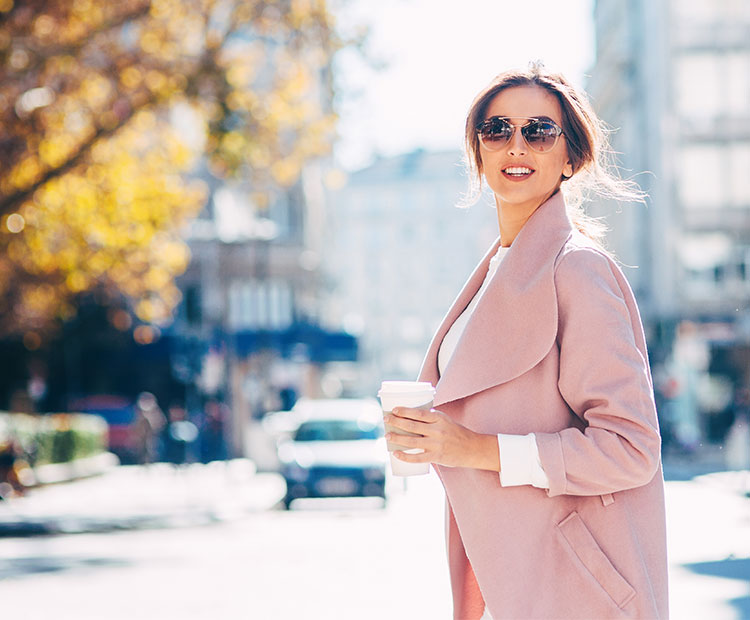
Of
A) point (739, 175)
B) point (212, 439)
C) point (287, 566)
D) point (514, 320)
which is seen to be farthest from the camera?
point (739, 175)

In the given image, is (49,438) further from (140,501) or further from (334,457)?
(334,457)

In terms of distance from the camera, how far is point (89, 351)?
147 feet

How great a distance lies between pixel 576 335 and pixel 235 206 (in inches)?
1978

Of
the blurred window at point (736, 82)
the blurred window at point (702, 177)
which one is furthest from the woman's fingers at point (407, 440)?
the blurred window at point (736, 82)

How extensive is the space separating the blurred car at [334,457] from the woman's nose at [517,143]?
1873cm

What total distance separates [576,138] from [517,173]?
14 centimetres

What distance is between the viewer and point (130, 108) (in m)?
18.3

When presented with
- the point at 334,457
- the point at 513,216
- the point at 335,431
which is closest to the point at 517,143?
the point at 513,216

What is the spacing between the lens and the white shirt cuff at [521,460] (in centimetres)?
244

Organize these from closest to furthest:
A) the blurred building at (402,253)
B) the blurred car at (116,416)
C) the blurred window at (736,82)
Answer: the blurred car at (116,416), the blurred window at (736,82), the blurred building at (402,253)

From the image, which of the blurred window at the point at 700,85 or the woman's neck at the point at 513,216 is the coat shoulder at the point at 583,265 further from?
the blurred window at the point at 700,85

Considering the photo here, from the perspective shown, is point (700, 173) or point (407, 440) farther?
point (700, 173)

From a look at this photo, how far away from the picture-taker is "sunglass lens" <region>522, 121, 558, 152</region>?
2709mm

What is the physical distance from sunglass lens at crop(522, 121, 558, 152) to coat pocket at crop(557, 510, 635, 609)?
750mm
